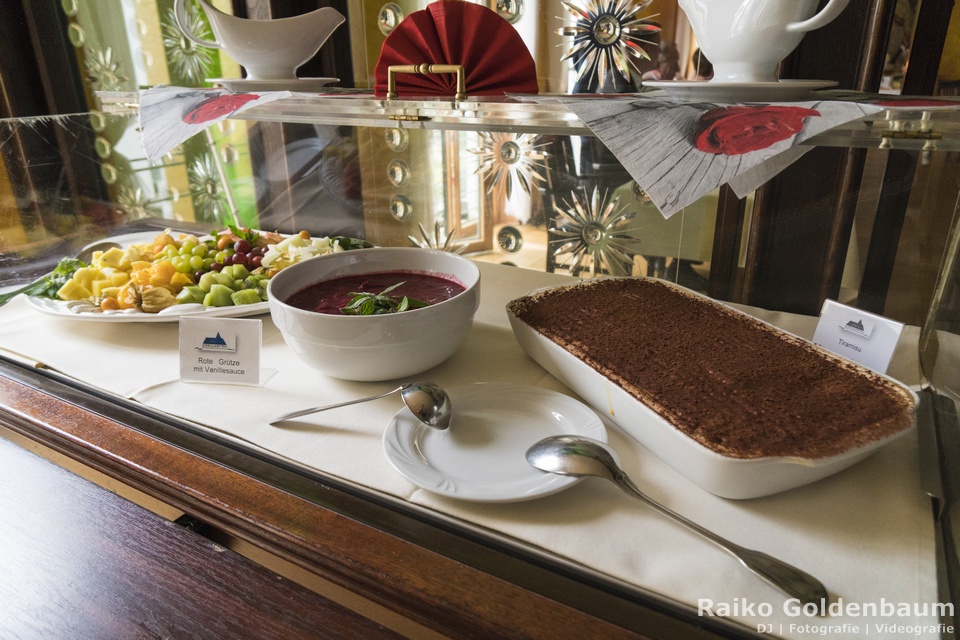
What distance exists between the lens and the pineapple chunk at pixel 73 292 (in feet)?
2.66

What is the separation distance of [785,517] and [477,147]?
711 mm

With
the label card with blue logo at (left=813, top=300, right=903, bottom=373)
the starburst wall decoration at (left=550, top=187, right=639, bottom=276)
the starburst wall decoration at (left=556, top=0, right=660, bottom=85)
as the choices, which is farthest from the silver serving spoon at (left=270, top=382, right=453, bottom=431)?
the starburst wall decoration at (left=556, top=0, right=660, bottom=85)

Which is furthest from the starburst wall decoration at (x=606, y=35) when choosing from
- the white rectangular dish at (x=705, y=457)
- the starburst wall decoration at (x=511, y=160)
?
the white rectangular dish at (x=705, y=457)

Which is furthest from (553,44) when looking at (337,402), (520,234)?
(337,402)

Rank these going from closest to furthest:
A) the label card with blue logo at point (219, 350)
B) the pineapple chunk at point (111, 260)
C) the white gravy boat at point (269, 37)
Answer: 1. the label card with blue logo at point (219, 350)
2. the white gravy boat at point (269, 37)
3. the pineapple chunk at point (111, 260)

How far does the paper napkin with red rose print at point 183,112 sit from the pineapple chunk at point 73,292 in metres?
0.24

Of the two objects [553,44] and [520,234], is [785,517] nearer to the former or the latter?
[520,234]

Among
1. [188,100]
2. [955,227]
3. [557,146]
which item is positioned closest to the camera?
[955,227]

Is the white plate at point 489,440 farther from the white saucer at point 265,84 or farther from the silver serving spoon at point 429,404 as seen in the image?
the white saucer at point 265,84

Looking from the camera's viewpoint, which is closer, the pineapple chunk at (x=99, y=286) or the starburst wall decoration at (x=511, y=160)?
the pineapple chunk at (x=99, y=286)

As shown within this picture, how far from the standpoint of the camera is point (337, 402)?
600mm

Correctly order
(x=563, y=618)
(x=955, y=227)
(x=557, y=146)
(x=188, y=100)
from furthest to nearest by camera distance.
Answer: (x=557, y=146) < (x=188, y=100) < (x=955, y=227) < (x=563, y=618)

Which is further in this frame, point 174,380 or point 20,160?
point 20,160

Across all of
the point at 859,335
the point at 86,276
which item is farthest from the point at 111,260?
the point at 859,335
